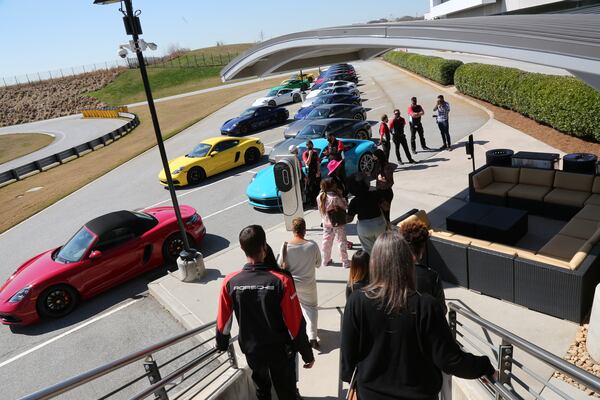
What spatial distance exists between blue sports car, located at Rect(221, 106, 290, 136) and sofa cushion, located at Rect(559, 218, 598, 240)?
18.1 metres

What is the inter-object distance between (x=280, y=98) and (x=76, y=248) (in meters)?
24.5

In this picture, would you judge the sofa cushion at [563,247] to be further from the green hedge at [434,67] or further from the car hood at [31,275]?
the green hedge at [434,67]

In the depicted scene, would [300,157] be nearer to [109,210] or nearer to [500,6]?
[109,210]

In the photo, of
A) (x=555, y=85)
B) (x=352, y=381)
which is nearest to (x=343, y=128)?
(x=555, y=85)

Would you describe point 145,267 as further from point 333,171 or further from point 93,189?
point 93,189

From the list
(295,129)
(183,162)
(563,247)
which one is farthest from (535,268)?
(295,129)

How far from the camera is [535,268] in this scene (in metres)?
5.64

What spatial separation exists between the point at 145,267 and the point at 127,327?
180 cm

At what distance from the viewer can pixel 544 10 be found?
41.2m

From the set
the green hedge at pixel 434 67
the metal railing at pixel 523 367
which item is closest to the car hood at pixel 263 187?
the metal railing at pixel 523 367

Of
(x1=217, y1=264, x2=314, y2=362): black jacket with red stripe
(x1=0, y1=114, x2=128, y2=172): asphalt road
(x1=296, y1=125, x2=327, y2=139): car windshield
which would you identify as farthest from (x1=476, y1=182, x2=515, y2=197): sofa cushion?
(x1=0, y1=114, x2=128, y2=172): asphalt road

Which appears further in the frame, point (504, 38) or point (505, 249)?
point (504, 38)

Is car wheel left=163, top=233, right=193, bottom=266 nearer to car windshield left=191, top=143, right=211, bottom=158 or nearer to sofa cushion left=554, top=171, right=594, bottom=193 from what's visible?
car windshield left=191, top=143, right=211, bottom=158

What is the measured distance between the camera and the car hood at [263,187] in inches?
444
